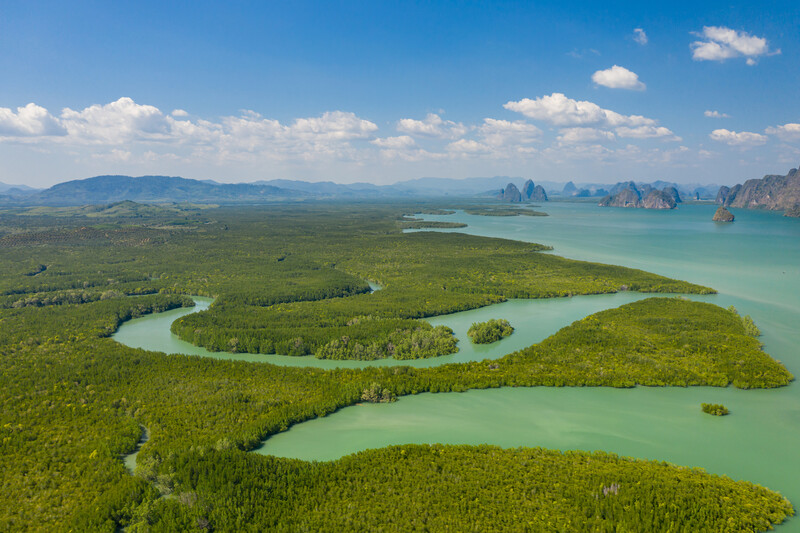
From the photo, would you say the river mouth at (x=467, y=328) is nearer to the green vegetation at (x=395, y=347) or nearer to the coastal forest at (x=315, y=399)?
the green vegetation at (x=395, y=347)

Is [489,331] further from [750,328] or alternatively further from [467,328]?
[750,328]

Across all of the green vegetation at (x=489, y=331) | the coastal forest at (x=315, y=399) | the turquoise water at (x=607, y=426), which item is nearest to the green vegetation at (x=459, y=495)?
the coastal forest at (x=315, y=399)

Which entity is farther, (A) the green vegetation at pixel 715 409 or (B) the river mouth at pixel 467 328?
(B) the river mouth at pixel 467 328

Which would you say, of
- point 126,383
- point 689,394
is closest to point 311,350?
point 126,383

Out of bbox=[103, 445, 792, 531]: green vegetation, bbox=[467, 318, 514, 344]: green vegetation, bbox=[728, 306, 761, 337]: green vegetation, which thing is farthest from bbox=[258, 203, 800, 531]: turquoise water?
bbox=[467, 318, 514, 344]: green vegetation

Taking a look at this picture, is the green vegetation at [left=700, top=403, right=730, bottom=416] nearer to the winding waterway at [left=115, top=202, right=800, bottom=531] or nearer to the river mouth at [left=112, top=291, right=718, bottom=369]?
the winding waterway at [left=115, top=202, right=800, bottom=531]

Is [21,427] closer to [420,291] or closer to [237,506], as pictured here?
[237,506]

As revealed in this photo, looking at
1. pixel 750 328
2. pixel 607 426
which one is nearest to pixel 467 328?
pixel 607 426
